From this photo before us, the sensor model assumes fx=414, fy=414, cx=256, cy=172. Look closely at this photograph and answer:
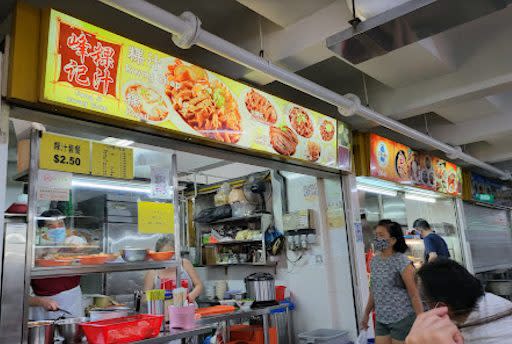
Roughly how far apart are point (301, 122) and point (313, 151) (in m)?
0.36

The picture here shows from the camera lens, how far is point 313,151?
464 cm

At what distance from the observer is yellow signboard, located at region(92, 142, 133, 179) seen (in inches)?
130

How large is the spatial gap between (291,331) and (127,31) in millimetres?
4301

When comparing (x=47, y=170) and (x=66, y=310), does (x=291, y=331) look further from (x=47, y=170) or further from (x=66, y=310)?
(x=47, y=170)

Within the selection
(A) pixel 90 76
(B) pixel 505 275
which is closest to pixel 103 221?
(A) pixel 90 76

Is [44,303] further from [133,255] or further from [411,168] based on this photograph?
[411,168]

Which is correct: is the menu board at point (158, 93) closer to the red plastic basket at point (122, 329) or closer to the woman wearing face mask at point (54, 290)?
the woman wearing face mask at point (54, 290)

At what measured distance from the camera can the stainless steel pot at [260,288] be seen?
15.0ft

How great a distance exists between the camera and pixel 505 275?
33.4 feet

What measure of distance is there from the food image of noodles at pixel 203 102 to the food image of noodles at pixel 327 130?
4.65ft

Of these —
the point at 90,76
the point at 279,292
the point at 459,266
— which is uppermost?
the point at 90,76

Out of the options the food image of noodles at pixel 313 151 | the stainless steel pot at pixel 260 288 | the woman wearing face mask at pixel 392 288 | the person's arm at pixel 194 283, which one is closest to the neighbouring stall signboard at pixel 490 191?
the food image of noodles at pixel 313 151

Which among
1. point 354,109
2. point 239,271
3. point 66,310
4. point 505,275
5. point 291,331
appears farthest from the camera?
point 505,275

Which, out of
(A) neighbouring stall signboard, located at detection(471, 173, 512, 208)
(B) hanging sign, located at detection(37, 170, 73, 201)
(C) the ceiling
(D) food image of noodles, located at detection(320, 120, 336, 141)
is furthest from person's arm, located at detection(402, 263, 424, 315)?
(A) neighbouring stall signboard, located at detection(471, 173, 512, 208)
